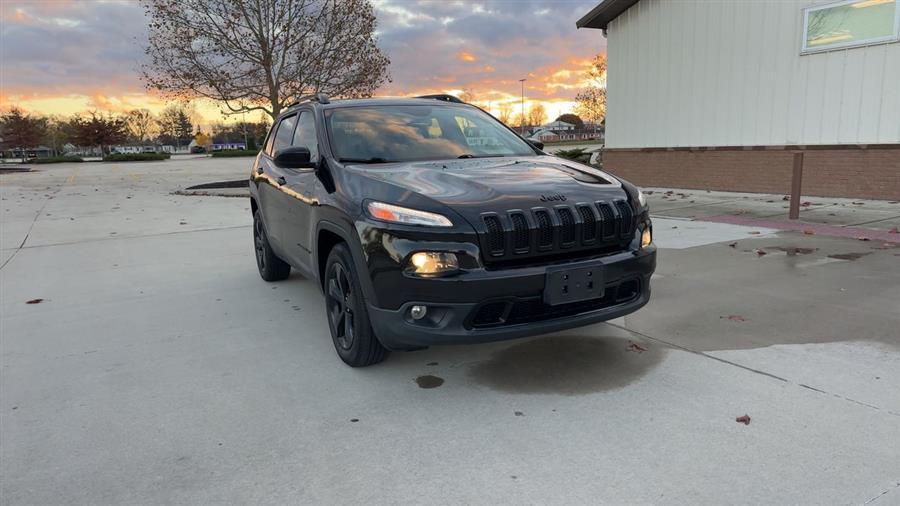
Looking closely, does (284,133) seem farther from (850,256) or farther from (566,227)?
(850,256)

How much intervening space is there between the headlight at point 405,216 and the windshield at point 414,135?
2.76 feet

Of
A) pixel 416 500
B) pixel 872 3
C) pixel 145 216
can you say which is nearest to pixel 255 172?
pixel 416 500

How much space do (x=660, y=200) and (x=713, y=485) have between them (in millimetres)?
10697

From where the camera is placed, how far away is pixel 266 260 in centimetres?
611

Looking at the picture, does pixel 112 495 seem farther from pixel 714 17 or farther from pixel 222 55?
pixel 222 55

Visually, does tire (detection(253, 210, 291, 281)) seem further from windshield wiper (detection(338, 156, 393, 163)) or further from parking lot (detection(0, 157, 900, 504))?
windshield wiper (detection(338, 156, 393, 163))

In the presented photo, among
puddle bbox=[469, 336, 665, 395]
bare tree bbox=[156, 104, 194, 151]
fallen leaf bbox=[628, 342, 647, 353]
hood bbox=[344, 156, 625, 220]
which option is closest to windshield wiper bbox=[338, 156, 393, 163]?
hood bbox=[344, 156, 625, 220]

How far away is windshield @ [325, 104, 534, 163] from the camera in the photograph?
4.17 meters

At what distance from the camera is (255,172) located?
613cm

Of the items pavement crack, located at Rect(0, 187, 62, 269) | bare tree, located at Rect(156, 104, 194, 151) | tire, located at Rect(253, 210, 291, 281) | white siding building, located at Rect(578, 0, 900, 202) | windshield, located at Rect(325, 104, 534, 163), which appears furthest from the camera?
bare tree, located at Rect(156, 104, 194, 151)

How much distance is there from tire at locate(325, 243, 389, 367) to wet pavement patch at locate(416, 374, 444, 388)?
0.96 feet

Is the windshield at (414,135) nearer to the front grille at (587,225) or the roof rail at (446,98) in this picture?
the roof rail at (446,98)

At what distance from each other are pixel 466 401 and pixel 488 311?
20.9 inches

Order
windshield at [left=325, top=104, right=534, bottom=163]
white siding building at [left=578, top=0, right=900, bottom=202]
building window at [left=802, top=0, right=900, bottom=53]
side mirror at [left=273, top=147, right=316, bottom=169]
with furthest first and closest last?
white siding building at [left=578, top=0, right=900, bottom=202], building window at [left=802, top=0, right=900, bottom=53], windshield at [left=325, top=104, right=534, bottom=163], side mirror at [left=273, top=147, right=316, bottom=169]
